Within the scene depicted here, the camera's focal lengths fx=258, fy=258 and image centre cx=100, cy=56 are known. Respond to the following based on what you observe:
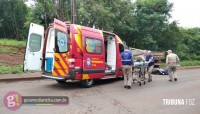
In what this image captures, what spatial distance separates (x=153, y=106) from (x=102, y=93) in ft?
7.79

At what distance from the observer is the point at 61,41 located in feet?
33.0

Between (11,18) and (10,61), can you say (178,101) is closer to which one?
(10,61)

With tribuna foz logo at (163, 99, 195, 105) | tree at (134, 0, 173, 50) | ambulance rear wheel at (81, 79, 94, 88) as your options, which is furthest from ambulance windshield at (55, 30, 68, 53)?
tree at (134, 0, 173, 50)

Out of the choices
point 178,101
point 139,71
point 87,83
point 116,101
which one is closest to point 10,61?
point 87,83

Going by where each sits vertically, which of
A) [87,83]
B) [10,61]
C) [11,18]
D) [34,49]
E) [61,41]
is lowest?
[87,83]

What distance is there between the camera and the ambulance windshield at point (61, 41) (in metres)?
9.97

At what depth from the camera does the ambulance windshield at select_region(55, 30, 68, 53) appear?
9.97 metres

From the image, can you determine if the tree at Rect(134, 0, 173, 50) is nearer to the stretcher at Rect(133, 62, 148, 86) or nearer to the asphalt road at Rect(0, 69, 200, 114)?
the stretcher at Rect(133, 62, 148, 86)

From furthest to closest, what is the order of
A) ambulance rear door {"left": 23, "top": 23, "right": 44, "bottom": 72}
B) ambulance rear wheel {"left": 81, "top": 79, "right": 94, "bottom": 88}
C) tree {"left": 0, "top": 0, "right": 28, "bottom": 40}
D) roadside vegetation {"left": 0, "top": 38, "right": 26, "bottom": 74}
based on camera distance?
tree {"left": 0, "top": 0, "right": 28, "bottom": 40} → roadside vegetation {"left": 0, "top": 38, "right": 26, "bottom": 74} → ambulance rear wheel {"left": 81, "top": 79, "right": 94, "bottom": 88} → ambulance rear door {"left": 23, "top": 23, "right": 44, "bottom": 72}

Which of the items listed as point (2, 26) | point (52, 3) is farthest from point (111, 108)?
point (2, 26)

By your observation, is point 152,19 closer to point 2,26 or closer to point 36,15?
point 36,15

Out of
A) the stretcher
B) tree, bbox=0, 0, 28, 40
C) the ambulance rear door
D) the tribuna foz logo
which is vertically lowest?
the tribuna foz logo

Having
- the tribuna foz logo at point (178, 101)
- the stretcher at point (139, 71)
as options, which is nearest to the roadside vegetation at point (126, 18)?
the stretcher at point (139, 71)

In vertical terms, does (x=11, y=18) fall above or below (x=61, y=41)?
above
